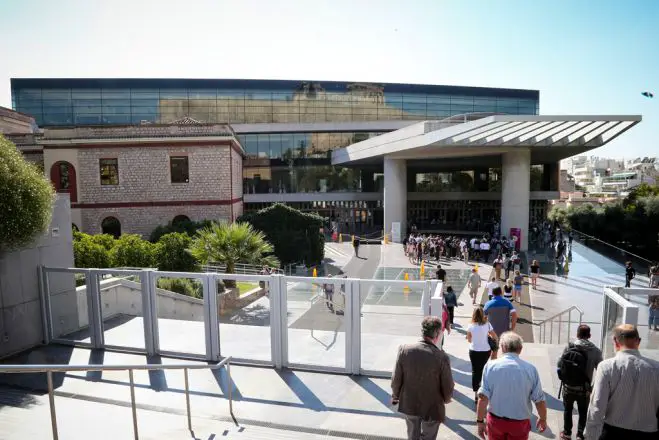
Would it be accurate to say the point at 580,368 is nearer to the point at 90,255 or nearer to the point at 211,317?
the point at 211,317

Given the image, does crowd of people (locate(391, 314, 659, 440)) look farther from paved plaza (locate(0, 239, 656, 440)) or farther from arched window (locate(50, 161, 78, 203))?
arched window (locate(50, 161, 78, 203))

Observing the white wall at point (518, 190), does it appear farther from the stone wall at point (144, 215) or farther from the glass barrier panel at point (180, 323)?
the glass barrier panel at point (180, 323)

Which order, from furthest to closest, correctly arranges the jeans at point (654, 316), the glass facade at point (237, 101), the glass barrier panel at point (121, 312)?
1. the glass facade at point (237, 101)
2. the glass barrier panel at point (121, 312)
3. the jeans at point (654, 316)

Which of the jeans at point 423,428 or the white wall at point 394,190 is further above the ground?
the white wall at point 394,190

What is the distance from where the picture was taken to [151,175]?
1149 inches

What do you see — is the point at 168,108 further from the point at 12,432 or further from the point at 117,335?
the point at 12,432

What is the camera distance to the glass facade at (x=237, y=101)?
51656 millimetres

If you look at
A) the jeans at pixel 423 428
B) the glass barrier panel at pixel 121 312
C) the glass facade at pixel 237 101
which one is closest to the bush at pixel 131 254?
the glass barrier panel at pixel 121 312

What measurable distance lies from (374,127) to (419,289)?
45012 millimetres

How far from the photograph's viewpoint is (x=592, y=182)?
140 metres

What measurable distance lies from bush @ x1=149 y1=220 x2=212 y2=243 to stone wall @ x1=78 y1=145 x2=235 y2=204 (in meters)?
2.84

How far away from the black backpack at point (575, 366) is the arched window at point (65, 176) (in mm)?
30419

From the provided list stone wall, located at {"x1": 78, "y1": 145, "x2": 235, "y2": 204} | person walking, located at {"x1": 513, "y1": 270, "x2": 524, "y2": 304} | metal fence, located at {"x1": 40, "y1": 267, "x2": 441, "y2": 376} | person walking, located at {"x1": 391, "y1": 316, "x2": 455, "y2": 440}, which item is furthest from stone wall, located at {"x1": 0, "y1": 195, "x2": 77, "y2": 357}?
stone wall, located at {"x1": 78, "y1": 145, "x2": 235, "y2": 204}

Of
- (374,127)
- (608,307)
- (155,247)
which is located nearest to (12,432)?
(608,307)
